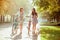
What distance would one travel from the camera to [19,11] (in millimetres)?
1077

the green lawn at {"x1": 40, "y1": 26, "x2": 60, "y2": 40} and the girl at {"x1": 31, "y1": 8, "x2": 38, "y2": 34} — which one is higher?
the girl at {"x1": 31, "y1": 8, "x2": 38, "y2": 34}

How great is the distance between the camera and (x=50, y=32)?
1072 mm

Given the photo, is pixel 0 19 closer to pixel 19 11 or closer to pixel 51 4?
pixel 19 11

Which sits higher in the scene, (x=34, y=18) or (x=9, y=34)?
(x=34, y=18)

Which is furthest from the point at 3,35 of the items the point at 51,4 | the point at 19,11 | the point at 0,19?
the point at 51,4

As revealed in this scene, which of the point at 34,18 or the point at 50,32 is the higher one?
the point at 34,18

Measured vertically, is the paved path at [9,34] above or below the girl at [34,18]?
below

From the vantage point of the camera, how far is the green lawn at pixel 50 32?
3.50 feet

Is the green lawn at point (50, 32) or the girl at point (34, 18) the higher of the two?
the girl at point (34, 18)

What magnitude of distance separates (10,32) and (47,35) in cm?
34

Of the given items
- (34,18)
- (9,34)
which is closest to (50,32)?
(34,18)

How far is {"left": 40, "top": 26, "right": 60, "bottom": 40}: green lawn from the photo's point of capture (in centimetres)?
107

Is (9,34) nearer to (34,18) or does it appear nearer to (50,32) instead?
(34,18)

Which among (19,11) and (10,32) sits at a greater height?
(19,11)
